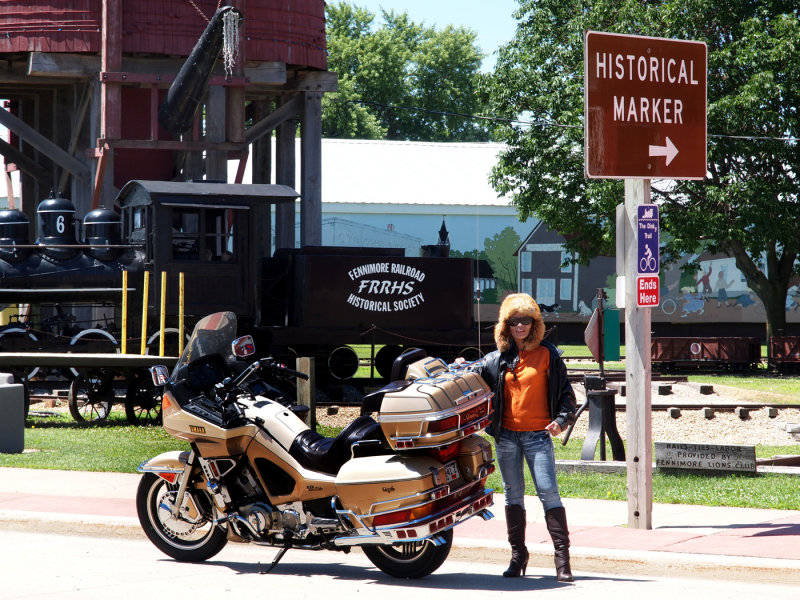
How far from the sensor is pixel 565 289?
41750 millimetres

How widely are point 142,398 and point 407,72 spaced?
187 feet

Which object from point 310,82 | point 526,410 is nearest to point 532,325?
point 526,410

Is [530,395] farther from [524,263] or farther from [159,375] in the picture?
[524,263]

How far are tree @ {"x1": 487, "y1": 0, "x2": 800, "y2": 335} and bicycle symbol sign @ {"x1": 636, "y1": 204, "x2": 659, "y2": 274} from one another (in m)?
20.3

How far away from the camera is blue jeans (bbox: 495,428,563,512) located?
7168mm

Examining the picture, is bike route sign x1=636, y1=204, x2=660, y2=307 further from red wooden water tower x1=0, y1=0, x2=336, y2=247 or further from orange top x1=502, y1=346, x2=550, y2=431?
red wooden water tower x1=0, y1=0, x2=336, y2=247

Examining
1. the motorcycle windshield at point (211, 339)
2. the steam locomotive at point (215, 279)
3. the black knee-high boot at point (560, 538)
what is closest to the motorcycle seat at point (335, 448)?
the motorcycle windshield at point (211, 339)

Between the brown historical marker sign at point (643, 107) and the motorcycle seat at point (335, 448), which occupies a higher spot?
the brown historical marker sign at point (643, 107)

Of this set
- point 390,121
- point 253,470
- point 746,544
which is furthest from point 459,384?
point 390,121

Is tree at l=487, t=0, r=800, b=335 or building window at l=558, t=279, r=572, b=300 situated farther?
building window at l=558, t=279, r=572, b=300

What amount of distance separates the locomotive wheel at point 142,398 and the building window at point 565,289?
86.9ft

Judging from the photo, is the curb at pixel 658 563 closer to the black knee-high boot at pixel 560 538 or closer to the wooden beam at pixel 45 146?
the black knee-high boot at pixel 560 538

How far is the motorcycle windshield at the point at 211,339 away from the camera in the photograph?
7520 mm

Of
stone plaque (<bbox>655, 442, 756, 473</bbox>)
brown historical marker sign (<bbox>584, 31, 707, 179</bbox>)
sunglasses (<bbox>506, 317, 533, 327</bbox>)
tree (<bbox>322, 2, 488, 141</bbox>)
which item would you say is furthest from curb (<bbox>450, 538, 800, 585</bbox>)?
tree (<bbox>322, 2, 488, 141</bbox>)
